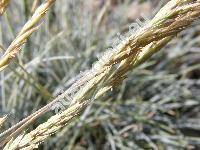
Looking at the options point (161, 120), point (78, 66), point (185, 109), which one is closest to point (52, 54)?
point (78, 66)

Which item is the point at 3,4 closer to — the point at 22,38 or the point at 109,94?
the point at 22,38

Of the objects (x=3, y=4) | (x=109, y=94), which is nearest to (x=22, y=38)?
(x=3, y=4)

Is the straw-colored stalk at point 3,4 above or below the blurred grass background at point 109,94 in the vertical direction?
above

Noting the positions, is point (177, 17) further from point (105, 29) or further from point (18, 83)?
point (105, 29)

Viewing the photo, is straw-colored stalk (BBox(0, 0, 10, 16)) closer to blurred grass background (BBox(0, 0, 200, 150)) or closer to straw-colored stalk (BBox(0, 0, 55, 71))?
straw-colored stalk (BBox(0, 0, 55, 71))

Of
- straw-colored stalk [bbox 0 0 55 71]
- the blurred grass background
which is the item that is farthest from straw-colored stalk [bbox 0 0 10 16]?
the blurred grass background

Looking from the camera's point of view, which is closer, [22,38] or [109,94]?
[22,38]

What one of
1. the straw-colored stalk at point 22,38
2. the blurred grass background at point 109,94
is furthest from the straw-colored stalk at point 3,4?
the blurred grass background at point 109,94

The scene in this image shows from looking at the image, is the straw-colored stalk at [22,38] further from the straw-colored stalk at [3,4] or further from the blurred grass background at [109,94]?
the blurred grass background at [109,94]

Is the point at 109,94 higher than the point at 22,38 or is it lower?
lower
